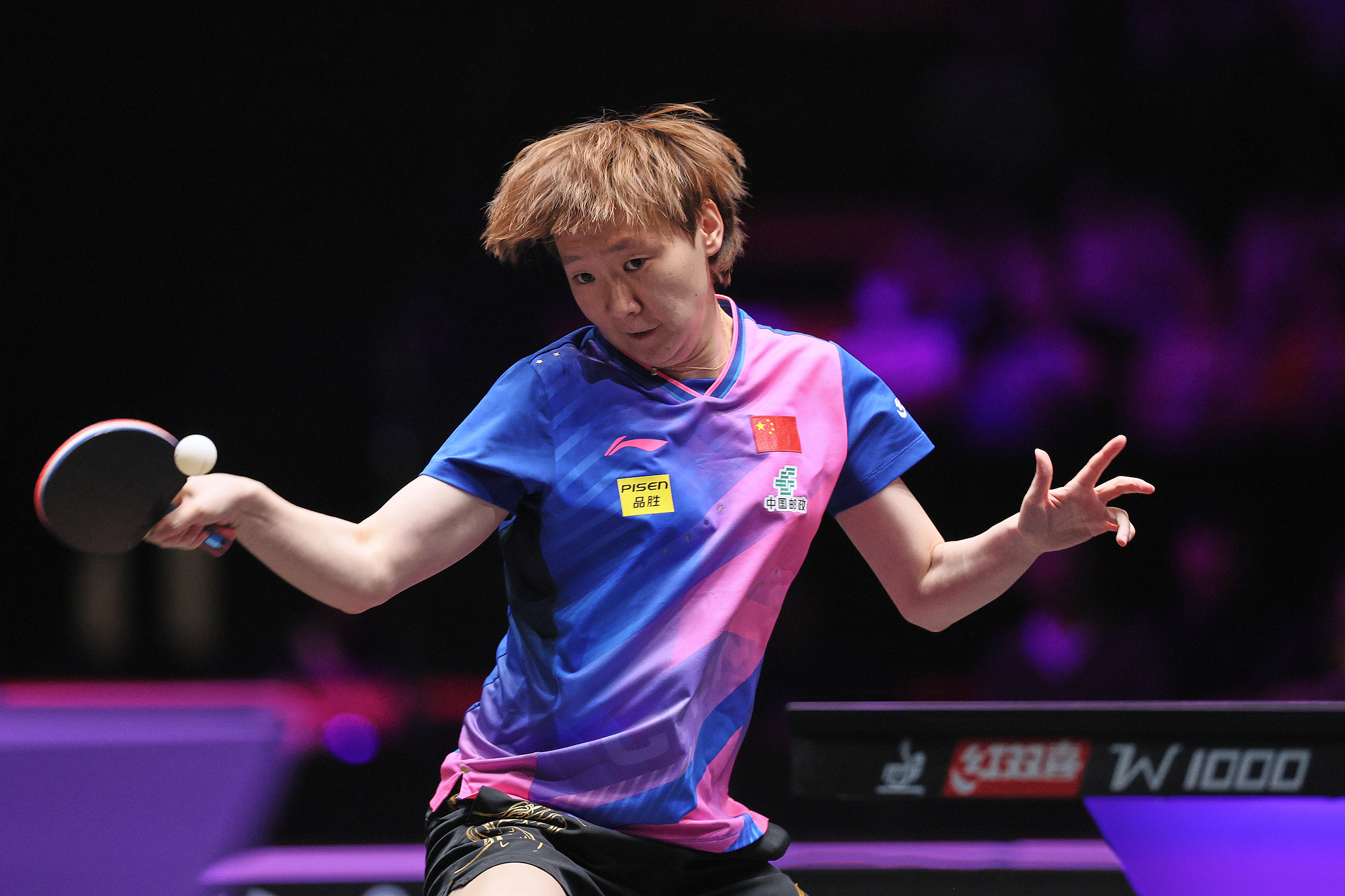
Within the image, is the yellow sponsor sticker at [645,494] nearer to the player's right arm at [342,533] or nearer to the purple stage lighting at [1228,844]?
the player's right arm at [342,533]

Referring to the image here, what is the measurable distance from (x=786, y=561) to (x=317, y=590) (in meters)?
0.64

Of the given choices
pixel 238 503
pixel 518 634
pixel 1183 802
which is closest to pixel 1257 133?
pixel 1183 802

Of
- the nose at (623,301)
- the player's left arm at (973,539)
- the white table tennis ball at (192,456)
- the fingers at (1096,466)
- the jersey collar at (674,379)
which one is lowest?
the player's left arm at (973,539)

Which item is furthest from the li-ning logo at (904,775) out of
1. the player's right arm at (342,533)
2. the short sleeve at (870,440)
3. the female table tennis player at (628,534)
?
the player's right arm at (342,533)

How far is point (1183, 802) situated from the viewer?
2604 millimetres

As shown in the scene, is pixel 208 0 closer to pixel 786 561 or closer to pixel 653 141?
pixel 653 141

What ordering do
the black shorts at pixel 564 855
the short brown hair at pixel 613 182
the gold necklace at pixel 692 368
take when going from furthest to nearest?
the gold necklace at pixel 692 368 → the short brown hair at pixel 613 182 → the black shorts at pixel 564 855

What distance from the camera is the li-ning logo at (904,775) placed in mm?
2078

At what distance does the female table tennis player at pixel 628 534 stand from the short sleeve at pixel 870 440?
2 centimetres

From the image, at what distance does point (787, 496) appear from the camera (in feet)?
4.93

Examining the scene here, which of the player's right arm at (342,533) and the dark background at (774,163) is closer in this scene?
the player's right arm at (342,533)

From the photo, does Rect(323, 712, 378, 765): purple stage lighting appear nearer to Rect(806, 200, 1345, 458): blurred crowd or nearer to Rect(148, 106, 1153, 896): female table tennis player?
Rect(806, 200, 1345, 458): blurred crowd

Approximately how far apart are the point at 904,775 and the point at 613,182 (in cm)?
129

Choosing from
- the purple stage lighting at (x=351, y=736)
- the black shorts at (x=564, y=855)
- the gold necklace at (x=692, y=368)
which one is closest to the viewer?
the black shorts at (x=564, y=855)
